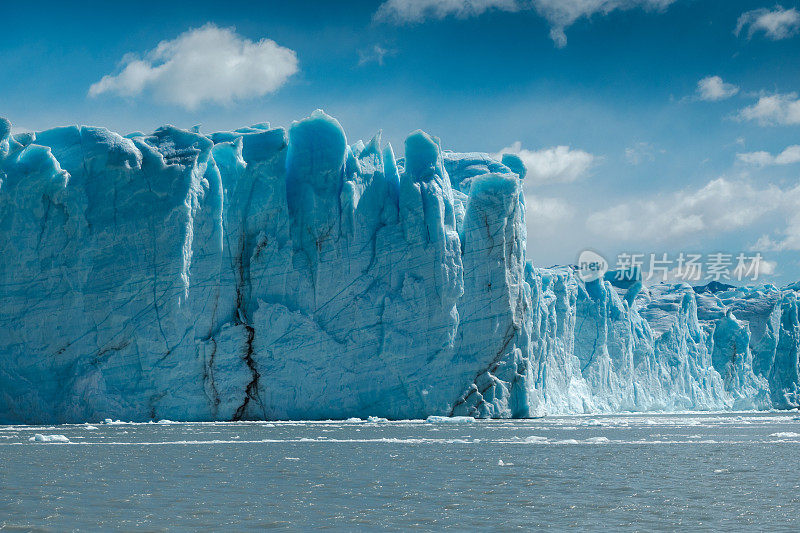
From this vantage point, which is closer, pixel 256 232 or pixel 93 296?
pixel 93 296

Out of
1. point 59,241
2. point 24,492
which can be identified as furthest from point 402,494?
point 59,241

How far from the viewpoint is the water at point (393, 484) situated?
25.4ft

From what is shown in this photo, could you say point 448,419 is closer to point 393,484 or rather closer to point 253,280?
point 253,280

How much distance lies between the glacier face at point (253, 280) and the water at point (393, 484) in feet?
23.7

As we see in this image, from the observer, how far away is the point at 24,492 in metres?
9.09

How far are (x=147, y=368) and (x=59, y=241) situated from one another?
457cm

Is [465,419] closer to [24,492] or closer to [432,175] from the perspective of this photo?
[432,175]

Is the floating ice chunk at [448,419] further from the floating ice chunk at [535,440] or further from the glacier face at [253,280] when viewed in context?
the floating ice chunk at [535,440]

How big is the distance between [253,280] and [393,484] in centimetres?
1744

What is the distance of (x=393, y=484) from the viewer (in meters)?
10.4

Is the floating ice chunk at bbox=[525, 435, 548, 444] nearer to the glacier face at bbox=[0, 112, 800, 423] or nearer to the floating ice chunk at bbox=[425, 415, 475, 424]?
the floating ice chunk at bbox=[425, 415, 475, 424]

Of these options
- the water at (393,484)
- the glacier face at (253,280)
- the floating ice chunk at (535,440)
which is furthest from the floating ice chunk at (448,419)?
the water at (393,484)

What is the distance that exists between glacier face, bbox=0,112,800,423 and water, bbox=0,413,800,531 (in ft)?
23.7

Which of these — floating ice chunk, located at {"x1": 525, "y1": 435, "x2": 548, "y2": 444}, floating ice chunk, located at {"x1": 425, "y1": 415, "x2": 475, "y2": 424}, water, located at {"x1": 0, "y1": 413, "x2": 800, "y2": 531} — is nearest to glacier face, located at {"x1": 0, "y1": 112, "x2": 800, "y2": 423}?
floating ice chunk, located at {"x1": 425, "y1": 415, "x2": 475, "y2": 424}
